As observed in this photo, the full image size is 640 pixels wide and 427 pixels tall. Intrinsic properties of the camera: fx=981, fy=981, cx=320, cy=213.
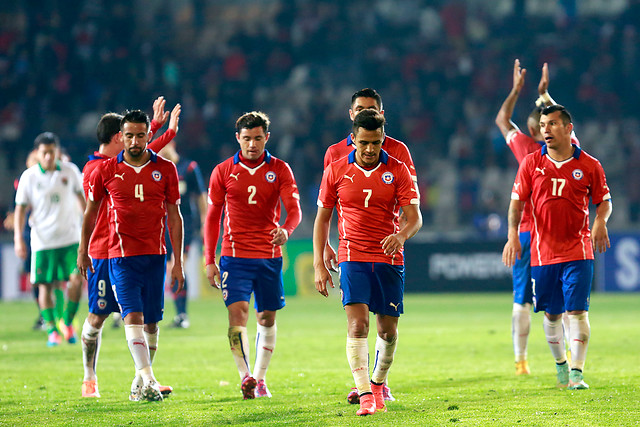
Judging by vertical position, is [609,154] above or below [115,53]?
below

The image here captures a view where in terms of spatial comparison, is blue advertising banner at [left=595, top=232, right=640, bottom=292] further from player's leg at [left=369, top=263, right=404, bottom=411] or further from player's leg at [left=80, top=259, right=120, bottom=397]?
player's leg at [left=80, top=259, right=120, bottom=397]

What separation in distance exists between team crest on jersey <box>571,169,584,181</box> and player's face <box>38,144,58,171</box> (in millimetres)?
6376

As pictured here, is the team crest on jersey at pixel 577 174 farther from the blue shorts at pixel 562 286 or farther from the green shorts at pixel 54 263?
the green shorts at pixel 54 263

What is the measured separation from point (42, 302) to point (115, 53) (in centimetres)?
1483

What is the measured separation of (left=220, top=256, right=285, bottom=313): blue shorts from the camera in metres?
7.51

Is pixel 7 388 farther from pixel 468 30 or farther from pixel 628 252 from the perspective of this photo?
pixel 468 30

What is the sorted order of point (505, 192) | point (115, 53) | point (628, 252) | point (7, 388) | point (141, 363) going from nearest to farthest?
point (141, 363) → point (7, 388) → point (628, 252) → point (505, 192) → point (115, 53)

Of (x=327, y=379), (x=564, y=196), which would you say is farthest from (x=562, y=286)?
(x=327, y=379)

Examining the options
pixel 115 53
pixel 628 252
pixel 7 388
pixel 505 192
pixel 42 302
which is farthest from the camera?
pixel 115 53

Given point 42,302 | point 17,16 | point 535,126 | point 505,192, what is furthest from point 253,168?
point 17,16

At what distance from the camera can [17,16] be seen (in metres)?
26.0

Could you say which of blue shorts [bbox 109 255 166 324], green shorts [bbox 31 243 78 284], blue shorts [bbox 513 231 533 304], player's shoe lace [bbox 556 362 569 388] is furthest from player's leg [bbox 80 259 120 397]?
green shorts [bbox 31 243 78 284]

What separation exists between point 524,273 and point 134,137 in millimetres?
3501

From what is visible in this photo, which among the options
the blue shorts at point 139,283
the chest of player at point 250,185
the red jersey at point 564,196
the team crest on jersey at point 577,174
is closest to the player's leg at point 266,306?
the chest of player at point 250,185
